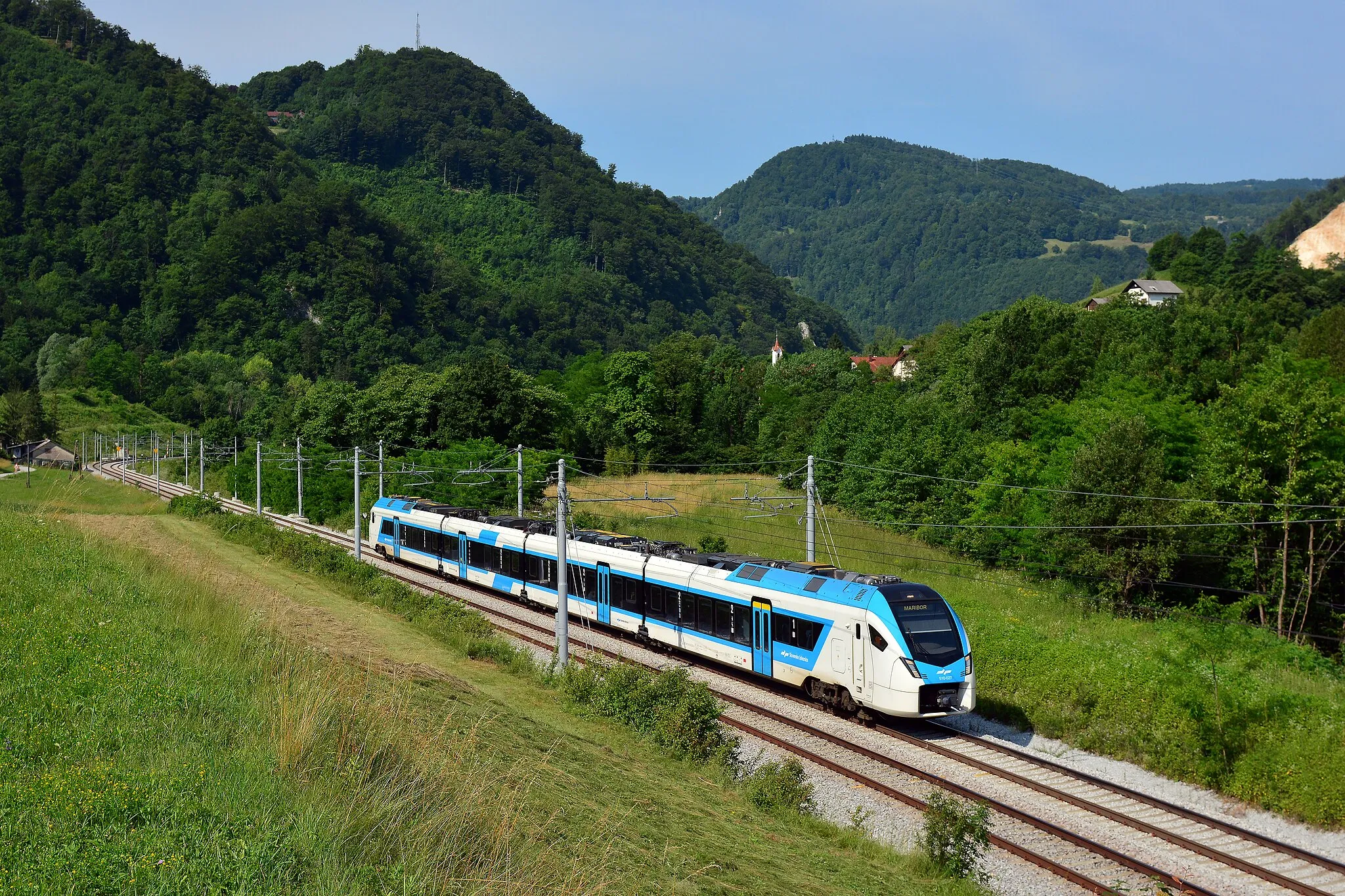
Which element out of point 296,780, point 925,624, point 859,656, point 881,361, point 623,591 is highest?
point 881,361

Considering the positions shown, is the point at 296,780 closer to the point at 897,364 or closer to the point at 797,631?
the point at 797,631

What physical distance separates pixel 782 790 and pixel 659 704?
4.12m

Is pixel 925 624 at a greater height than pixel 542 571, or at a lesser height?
greater

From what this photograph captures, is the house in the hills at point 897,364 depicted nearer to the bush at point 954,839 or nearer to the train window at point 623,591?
the train window at point 623,591

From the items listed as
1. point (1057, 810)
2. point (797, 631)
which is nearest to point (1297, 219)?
point (797, 631)

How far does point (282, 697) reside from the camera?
32.7 feet

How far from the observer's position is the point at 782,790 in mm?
14969

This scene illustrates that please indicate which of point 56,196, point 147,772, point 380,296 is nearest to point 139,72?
point 56,196

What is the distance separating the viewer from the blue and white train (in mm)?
18719

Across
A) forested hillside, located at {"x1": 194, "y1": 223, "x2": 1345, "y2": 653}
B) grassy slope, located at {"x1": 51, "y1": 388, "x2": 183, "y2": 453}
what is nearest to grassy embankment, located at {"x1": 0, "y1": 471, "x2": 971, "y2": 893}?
forested hillside, located at {"x1": 194, "y1": 223, "x2": 1345, "y2": 653}

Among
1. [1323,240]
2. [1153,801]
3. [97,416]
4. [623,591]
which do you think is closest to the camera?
[1153,801]

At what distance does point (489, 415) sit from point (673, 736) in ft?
187

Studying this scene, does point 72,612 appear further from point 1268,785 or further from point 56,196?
point 56,196

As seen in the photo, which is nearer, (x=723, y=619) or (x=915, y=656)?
(x=915, y=656)
